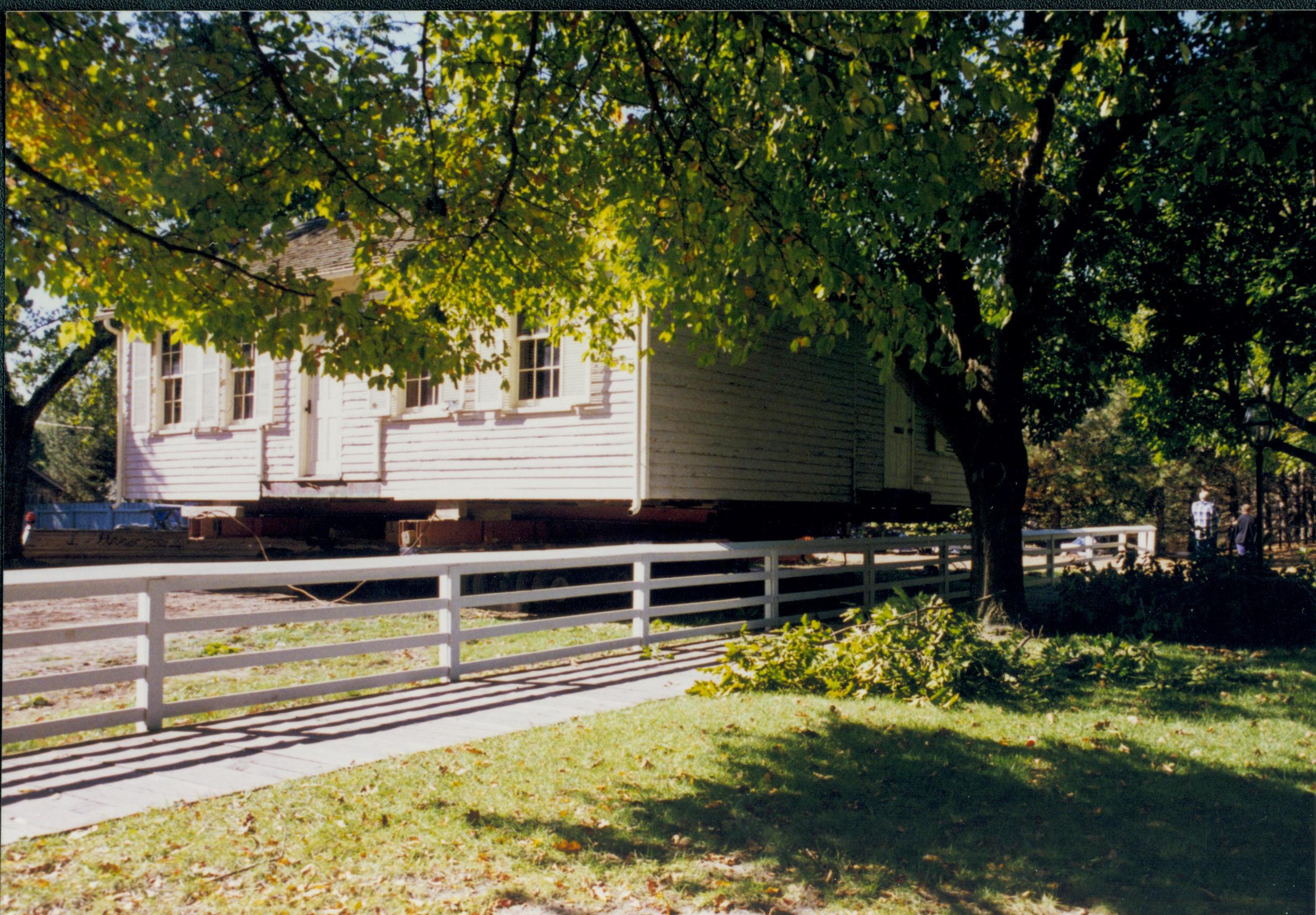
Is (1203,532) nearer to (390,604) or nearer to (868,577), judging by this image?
A: (868,577)

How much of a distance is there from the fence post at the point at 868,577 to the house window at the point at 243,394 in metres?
7.46

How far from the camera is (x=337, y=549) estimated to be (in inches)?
402

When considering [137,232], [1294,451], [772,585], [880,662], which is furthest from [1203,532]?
[137,232]

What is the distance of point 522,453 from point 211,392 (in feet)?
14.3

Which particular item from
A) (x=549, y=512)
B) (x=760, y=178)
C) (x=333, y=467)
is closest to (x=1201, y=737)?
(x=760, y=178)

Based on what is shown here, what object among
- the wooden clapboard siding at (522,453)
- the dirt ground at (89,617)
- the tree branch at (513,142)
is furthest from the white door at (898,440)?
the dirt ground at (89,617)

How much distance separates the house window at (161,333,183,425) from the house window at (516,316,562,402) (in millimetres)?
5072

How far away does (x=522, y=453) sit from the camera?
11.7 m

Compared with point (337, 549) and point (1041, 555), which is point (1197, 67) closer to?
point (337, 549)

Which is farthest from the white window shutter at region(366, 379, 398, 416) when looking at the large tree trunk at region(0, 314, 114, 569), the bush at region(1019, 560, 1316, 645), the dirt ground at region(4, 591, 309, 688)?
the large tree trunk at region(0, 314, 114, 569)

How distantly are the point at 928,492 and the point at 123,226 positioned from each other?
14069 millimetres

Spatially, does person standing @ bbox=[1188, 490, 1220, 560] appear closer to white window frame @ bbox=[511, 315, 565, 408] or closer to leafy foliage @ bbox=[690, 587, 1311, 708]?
leafy foliage @ bbox=[690, 587, 1311, 708]

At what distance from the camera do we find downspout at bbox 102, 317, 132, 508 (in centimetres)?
479

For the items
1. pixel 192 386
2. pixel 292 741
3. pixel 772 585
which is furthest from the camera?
pixel 772 585
